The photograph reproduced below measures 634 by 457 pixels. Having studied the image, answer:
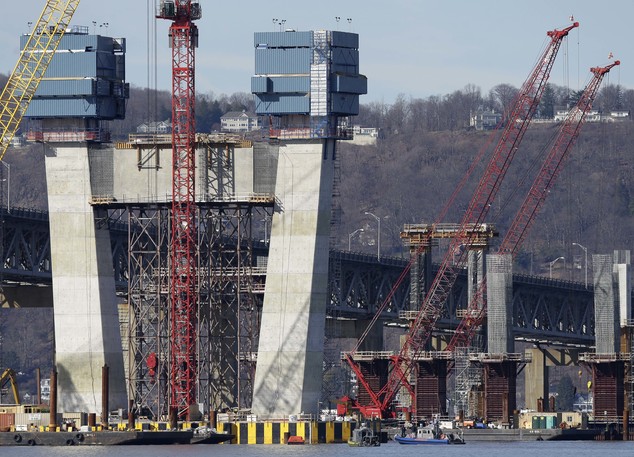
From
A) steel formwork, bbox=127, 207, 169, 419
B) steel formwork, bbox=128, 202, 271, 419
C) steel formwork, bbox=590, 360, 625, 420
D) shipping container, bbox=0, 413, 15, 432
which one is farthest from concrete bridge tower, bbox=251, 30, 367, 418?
steel formwork, bbox=590, 360, 625, 420

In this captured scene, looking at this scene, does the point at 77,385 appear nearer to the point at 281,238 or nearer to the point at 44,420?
the point at 44,420

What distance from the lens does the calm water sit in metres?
146

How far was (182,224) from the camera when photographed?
16438cm

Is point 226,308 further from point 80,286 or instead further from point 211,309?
point 80,286

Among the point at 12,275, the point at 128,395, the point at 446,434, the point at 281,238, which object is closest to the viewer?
the point at 281,238

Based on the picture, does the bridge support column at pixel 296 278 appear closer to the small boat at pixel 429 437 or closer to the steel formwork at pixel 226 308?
the steel formwork at pixel 226 308

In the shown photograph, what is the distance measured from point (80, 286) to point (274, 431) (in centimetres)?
1998

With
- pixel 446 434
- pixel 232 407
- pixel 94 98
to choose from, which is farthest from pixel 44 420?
pixel 446 434

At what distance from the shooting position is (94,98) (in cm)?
16588

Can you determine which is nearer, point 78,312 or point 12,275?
point 78,312

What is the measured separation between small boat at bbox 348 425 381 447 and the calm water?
37.1 inches

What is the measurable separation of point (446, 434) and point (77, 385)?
35835mm

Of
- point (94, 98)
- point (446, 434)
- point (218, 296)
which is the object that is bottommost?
point (446, 434)

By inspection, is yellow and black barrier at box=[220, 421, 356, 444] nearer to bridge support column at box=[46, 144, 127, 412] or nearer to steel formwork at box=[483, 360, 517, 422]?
bridge support column at box=[46, 144, 127, 412]
